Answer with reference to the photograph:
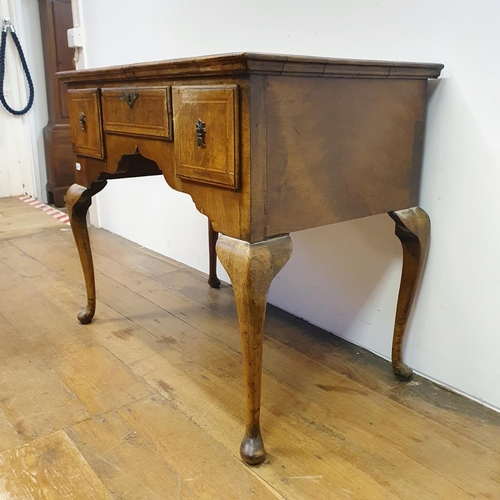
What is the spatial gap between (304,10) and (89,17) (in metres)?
1.46

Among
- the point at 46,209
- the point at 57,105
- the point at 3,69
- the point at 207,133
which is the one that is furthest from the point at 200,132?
the point at 3,69

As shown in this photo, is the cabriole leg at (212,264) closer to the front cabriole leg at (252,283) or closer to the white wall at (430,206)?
A: the white wall at (430,206)

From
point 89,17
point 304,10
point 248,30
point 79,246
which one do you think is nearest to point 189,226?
point 79,246

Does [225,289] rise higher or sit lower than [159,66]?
lower

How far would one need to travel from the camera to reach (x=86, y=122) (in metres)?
1.39

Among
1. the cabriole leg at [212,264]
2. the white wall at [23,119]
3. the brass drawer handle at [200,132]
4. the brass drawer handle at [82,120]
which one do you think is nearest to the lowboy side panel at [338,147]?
the brass drawer handle at [200,132]

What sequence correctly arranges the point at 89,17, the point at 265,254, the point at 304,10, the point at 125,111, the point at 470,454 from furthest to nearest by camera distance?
the point at 89,17 < the point at 304,10 < the point at 125,111 < the point at 470,454 < the point at 265,254

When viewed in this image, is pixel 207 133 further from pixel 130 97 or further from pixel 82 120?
pixel 82 120

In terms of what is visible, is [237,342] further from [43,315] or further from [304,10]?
[304,10]

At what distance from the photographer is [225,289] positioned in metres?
1.95

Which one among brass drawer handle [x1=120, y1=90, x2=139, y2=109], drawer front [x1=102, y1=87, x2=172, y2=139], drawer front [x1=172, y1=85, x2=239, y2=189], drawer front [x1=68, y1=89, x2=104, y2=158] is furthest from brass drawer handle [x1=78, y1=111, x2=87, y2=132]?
drawer front [x1=172, y1=85, x2=239, y2=189]

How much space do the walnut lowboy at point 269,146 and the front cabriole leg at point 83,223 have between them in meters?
0.31

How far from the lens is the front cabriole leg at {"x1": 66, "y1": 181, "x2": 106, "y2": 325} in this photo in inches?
59.5

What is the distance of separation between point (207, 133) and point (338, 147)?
0.25m
